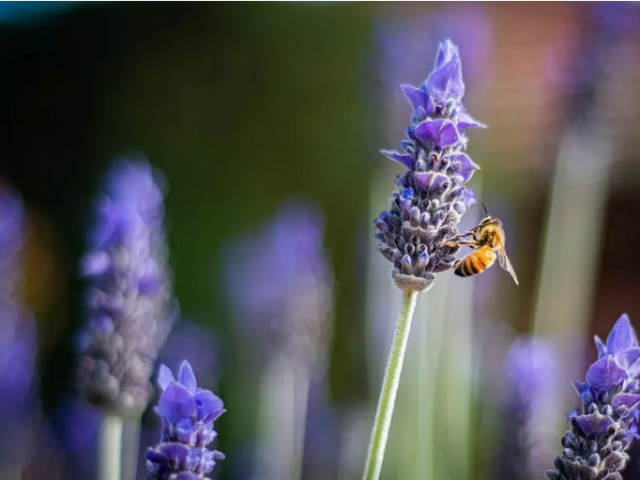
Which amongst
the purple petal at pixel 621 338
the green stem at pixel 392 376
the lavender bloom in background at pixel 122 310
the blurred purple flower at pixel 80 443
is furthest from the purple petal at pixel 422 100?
the blurred purple flower at pixel 80 443

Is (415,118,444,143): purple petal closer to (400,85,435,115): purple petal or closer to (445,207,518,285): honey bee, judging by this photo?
(400,85,435,115): purple petal

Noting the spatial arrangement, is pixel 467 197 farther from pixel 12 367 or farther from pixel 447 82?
pixel 12 367

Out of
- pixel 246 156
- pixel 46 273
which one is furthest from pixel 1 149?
pixel 246 156

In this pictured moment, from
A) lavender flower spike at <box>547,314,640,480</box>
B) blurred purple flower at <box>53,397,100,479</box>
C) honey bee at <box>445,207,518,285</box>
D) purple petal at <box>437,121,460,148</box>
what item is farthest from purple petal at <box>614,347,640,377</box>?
blurred purple flower at <box>53,397,100,479</box>

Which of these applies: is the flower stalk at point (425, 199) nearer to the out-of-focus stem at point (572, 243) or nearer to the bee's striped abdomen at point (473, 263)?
the bee's striped abdomen at point (473, 263)

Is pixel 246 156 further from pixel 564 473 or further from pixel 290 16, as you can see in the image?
pixel 564 473

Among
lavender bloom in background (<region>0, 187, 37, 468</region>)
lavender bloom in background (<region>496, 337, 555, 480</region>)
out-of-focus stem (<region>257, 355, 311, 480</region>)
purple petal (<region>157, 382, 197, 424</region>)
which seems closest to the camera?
purple petal (<region>157, 382, 197, 424</region>)
